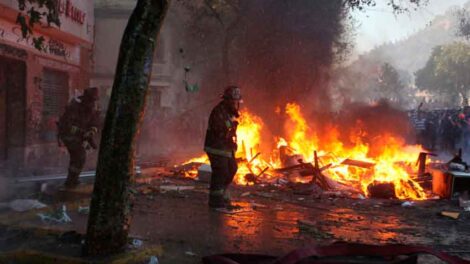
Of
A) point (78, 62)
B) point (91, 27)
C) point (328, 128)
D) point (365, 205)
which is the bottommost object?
point (365, 205)

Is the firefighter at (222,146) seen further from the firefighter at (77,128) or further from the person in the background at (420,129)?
the person in the background at (420,129)

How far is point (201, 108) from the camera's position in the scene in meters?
24.4

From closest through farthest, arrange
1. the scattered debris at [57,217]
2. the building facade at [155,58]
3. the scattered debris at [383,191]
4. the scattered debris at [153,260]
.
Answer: the scattered debris at [153,260], the scattered debris at [57,217], the scattered debris at [383,191], the building facade at [155,58]

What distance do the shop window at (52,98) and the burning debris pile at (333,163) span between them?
453 centimetres

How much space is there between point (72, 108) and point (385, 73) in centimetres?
5203

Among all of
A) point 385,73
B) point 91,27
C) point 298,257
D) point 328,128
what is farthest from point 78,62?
point 385,73

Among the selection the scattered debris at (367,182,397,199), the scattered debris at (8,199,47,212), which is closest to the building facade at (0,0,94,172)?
the scattered debris at (8,199,47,212)

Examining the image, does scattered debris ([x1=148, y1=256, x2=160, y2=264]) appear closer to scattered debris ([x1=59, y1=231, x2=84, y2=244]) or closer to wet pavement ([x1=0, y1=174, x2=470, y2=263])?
wet pavement ([x1=0, y1=174, x2=470, y2=263])

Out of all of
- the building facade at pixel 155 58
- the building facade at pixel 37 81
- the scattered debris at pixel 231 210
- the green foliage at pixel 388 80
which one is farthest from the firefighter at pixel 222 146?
the green foliage at pixel 388 80

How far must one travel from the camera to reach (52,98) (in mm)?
14719

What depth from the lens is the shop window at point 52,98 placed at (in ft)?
46.0

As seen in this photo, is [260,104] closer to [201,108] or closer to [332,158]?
[201,108]

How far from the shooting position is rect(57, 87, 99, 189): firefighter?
805 cm

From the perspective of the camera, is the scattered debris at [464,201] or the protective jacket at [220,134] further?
the scattered debris at [464,201]
